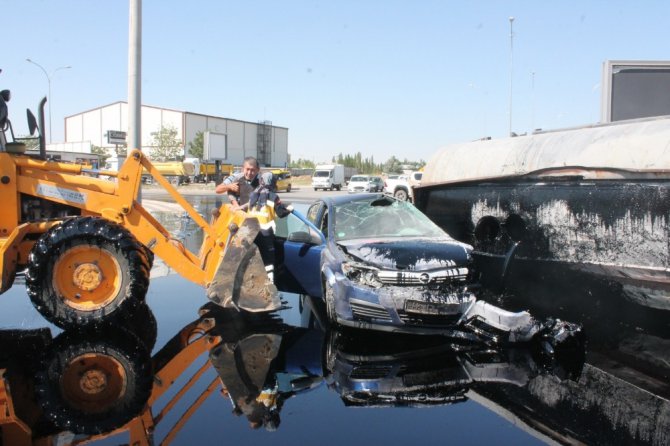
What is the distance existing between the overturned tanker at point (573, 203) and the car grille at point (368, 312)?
7.42ft

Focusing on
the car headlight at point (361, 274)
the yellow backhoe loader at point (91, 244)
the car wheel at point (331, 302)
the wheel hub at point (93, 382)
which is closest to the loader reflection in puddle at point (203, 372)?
the wheel hub at point (93, 382)

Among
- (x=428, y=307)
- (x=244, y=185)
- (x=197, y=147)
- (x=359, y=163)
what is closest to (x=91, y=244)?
(x=244, y=185)

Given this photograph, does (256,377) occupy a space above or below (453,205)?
below

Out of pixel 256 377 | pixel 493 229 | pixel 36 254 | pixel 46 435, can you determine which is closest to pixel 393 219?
pixel 493 229

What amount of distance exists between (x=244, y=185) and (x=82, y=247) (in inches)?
82.9

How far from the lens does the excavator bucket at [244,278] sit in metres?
6.22

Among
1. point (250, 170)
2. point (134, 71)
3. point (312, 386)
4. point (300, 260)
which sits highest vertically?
point (134, 71)

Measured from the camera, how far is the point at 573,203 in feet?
22.2

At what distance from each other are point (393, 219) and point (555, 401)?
3.08 meters

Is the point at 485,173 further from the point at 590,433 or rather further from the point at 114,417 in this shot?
the point at 114,417

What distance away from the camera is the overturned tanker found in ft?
19.6

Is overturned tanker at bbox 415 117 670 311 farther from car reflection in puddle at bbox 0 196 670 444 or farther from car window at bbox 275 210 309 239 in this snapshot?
car window at bbox 275 210 309 239

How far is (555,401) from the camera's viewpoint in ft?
14.4

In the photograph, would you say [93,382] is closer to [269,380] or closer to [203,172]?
[269,380]
